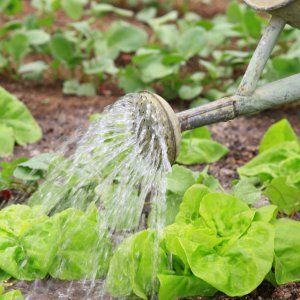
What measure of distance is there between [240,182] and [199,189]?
18 cm

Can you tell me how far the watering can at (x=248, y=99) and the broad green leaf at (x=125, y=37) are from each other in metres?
1.43

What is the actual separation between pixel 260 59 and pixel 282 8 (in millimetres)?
125

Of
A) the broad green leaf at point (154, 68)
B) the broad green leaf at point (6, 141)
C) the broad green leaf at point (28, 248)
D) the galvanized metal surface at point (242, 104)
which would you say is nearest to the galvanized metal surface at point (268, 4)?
the galvanized metal surface at point (242, 104)

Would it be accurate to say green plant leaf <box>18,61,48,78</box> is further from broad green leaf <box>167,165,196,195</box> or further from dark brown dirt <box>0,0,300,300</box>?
broad green leaf <box>167,165,196,195</box>

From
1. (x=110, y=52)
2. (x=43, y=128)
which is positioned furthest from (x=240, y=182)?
(x=110, y=52)

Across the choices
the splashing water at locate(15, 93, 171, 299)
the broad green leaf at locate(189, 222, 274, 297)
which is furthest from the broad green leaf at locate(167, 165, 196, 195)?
the broad green leaf at locate(189, 222, 274, 297)

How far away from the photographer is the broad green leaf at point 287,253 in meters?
1.69

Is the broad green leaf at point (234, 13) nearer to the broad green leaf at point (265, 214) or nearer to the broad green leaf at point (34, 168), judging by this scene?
the broad green leaf at point (34, 168)

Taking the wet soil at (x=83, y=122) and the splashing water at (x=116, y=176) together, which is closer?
the splashing water at (x=116, y=176)

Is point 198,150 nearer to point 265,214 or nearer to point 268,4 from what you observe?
point 265,214

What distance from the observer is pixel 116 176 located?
197 centimetres

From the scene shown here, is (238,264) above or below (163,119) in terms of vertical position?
below

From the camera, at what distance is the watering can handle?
168cm

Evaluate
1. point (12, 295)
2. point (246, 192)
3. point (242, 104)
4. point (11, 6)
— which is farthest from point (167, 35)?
point (12, 295)
